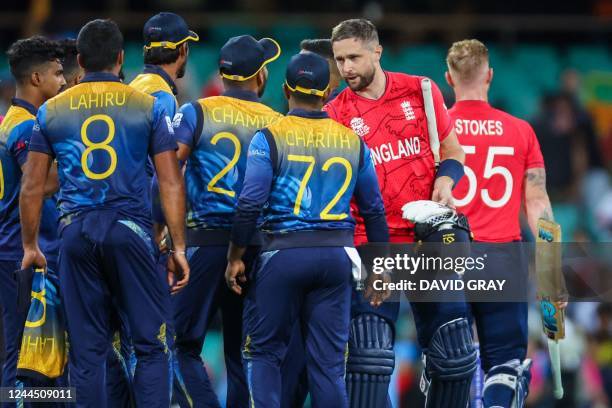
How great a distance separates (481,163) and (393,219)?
112cm

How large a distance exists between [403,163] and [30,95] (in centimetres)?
263

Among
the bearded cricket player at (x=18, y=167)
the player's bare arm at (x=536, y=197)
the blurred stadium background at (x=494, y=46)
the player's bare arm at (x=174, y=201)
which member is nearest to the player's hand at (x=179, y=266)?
the player's bare arm at (x=174, y=201)

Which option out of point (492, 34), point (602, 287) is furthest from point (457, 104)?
point (492, 34)

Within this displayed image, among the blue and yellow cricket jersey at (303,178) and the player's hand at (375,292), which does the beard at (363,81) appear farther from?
the player's hand at (375,292)

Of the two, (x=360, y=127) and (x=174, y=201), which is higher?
(x=360, y=127)

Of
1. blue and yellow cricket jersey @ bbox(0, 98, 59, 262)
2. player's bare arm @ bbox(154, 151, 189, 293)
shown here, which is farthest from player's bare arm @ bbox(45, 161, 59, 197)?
player's bare arm @ bbox(154, 151, 189, 293)

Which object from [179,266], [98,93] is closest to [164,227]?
[179,266]

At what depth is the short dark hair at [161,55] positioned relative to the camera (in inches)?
352

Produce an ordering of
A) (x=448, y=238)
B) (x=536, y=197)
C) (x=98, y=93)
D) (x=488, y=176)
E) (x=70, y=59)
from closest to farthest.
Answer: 1. (x=98, y=93)
2. (x=448, y=238)
3. (x=70, y=59)
4. (x=488, y=176)
5. (x=536, y=197)

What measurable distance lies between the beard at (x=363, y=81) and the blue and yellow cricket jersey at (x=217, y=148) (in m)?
0.62

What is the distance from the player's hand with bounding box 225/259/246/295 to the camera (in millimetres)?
8008

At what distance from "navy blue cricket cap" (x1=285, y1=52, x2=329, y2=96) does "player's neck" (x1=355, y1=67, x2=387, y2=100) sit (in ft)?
2.50

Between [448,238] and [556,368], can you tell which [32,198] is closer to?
[448,238]

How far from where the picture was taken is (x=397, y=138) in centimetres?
870
